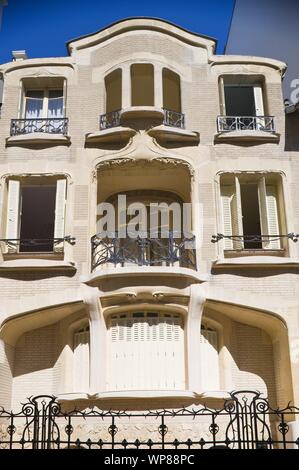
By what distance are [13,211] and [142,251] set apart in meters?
3.67

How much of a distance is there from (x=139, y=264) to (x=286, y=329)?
392 cm

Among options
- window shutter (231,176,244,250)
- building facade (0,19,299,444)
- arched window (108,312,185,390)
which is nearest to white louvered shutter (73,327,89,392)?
building facade (0,19,299,444)

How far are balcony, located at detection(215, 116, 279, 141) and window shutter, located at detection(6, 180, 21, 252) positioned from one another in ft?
18.5

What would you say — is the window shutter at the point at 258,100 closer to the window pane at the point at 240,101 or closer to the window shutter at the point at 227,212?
the window pane at the point at 240,101

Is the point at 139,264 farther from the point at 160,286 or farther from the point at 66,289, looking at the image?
the point at 66,289

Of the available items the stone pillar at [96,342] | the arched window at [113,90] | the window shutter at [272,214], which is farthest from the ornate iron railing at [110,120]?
the stone pillar at [96,342]

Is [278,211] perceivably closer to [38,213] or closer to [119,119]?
[119,119]

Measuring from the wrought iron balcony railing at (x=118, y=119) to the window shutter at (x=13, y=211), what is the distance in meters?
2.89

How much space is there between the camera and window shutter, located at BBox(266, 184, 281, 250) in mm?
15031

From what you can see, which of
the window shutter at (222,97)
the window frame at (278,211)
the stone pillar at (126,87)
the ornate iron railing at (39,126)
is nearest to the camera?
the window frame at (278,211)

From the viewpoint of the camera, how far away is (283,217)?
15.1 m

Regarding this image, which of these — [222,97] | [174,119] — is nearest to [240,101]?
[222,97]

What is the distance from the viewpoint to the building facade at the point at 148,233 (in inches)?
550

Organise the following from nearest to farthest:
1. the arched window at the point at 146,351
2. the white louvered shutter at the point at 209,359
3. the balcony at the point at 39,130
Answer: the arched window at the point at 146,351, the white louvered shutter at the point at 209,359, the balcony at the point at 39,130
